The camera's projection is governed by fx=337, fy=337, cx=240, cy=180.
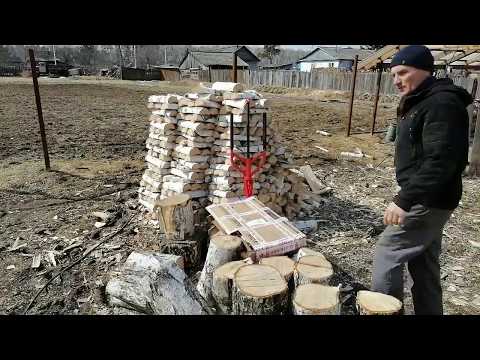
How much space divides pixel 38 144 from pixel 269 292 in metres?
9.97

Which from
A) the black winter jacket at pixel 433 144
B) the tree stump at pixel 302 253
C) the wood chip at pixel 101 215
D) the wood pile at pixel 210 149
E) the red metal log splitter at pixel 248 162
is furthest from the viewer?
the wood chip at pixel 101 215

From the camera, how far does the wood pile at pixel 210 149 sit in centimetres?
516

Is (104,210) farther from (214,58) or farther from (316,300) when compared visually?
(214,58)

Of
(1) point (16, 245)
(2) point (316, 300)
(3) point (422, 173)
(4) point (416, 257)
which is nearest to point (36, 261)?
(1) point (16, 245)

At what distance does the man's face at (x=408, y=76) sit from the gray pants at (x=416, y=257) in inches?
37.7

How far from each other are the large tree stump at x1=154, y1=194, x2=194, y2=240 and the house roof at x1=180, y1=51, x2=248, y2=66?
134 feet

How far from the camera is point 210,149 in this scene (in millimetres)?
5383

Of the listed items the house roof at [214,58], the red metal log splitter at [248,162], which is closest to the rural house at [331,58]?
the house roof at [214,58]

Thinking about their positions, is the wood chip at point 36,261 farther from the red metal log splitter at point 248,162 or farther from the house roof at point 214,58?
the house roof at point 214,58

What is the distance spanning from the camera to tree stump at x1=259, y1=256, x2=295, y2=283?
327 centimetres

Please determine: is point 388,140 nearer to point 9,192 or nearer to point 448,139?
point 448,139

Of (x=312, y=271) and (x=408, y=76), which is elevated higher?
(x=408, y=76)

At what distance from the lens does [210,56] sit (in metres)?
45.0

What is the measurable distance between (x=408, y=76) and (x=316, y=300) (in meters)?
1.92
